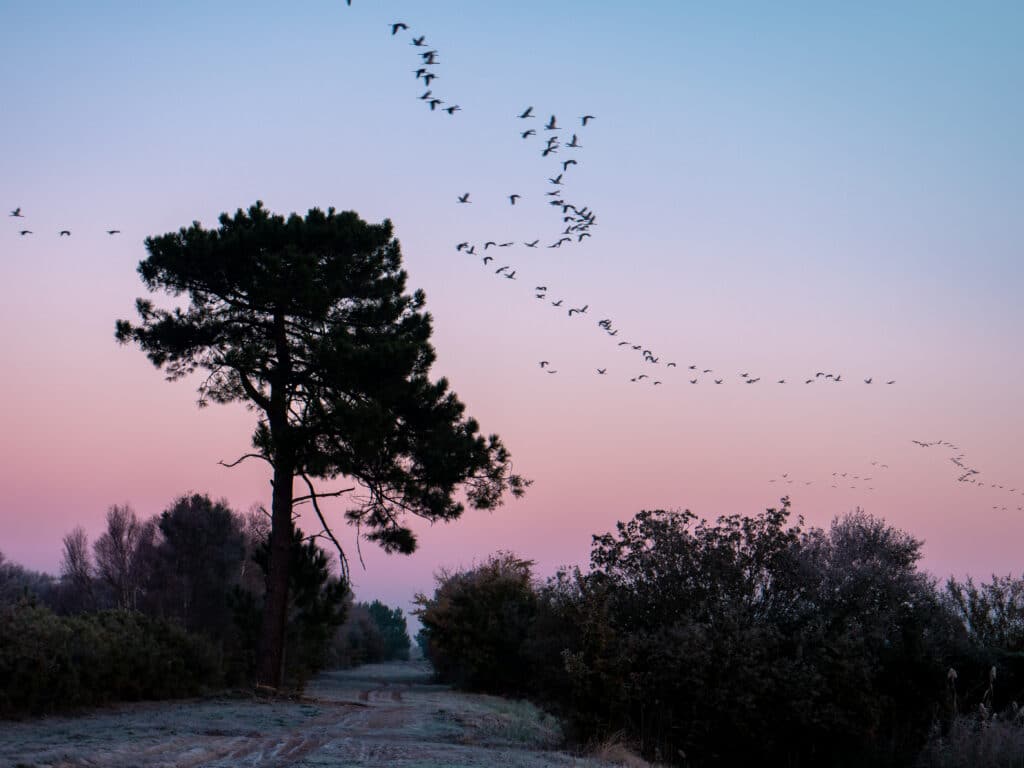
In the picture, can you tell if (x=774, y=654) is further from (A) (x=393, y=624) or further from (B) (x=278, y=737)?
(A) (x=393, y=624)

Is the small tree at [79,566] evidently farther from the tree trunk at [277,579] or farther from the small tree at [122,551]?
the tree trunk at [277,579]

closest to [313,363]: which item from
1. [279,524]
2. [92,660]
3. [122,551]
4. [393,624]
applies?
[279,524]

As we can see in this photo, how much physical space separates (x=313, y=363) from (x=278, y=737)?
434 inches

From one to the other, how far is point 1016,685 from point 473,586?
21.7m

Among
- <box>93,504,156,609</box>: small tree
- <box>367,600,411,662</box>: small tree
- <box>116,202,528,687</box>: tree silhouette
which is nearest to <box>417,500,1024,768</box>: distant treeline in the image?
<box>116,202,528,687</box>: tree silhouette

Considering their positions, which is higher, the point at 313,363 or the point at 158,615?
the point at 313,363

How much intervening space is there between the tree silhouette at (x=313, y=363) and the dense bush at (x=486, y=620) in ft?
36.7

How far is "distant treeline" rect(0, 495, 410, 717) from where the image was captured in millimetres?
18547

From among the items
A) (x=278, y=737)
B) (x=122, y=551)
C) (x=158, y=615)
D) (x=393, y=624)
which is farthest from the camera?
(x=393, y=624)

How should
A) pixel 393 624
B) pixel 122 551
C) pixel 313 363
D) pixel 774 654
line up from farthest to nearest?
pixel 393 624 → pixel 122 551 → pixel 313 363 → pixel 774 654

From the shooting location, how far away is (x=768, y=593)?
19.6 metres

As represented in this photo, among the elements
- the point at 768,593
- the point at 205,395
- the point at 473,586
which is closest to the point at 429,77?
the point at 768,593

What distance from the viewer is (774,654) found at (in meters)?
18.1

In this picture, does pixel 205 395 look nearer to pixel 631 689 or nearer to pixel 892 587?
pixel 631 689
